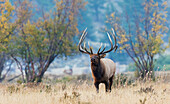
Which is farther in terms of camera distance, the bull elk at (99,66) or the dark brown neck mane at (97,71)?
the dark brown neck mane at (97,71)

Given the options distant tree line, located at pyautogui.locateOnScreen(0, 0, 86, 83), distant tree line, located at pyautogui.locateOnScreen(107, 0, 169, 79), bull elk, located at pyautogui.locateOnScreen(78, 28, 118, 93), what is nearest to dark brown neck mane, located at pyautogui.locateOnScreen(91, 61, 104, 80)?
bull elk, located at pyautogui.locateOnScreen(78, 28, 118, 93)

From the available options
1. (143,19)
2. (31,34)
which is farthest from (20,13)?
(143,19)

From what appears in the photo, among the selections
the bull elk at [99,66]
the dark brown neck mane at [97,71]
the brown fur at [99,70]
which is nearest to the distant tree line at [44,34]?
the bull elk at [99,66]

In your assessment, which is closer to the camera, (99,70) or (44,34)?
(99,70)

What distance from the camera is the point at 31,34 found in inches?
655

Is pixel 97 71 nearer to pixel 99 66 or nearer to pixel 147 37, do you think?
pixel 99 66

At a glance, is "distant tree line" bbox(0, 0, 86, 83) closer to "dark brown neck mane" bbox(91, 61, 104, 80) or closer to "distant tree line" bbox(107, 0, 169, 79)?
"distant tree line" bbox(107, 0, 169, 79)

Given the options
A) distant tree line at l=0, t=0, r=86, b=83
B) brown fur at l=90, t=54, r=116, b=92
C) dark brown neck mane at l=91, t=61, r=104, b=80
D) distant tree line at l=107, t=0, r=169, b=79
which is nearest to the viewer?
brown fur at l=90, t=54, r=116, b=92

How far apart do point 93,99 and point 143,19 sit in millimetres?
13187

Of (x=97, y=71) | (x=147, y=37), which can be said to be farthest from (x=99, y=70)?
(x=147, y=37)

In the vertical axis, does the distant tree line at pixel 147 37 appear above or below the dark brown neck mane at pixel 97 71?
above

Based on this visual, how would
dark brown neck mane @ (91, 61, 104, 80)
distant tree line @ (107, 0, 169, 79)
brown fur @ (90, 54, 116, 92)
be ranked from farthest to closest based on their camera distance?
distant tree line @ (107, 0, 169, 79) < dark brown neck mane @ (91, 61, 104, 80) < brown fur @ (90, 54, 116, 92)

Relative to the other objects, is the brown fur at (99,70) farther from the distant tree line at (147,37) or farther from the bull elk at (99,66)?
the distant tree line at (147,37)

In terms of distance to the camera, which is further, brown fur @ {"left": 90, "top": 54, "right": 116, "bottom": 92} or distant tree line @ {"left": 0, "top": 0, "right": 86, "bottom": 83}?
distant tree line @ {"left": 0, "top": 0, "right": 86, "bottom": 83}
